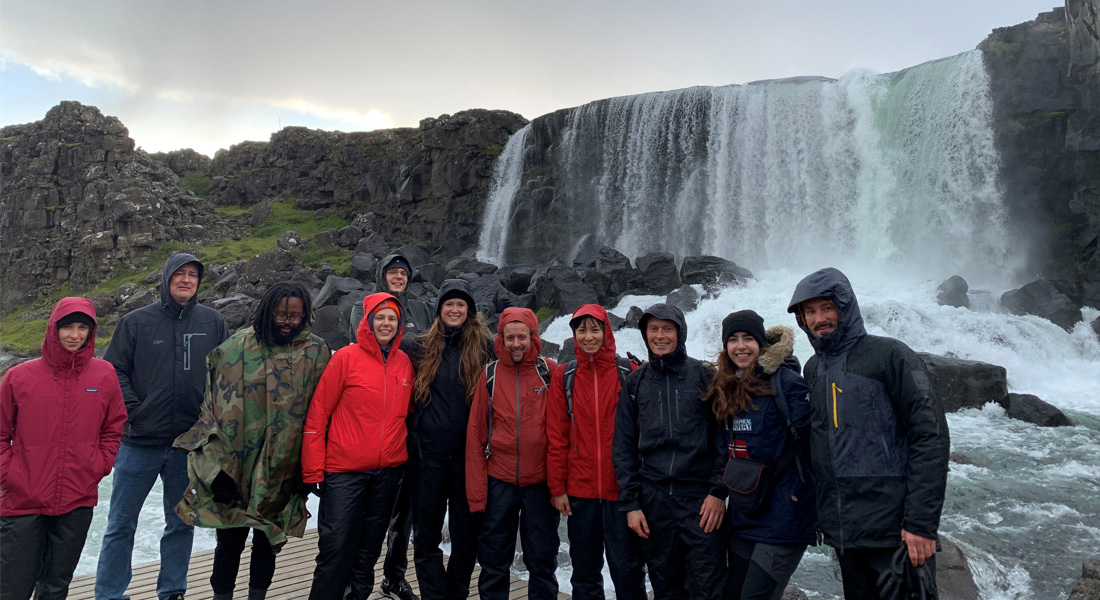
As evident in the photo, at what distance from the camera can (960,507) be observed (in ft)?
27.3

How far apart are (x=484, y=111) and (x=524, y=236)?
9465mm

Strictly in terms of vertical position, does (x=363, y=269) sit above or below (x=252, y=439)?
above

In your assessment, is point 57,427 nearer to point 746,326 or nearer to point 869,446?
point 746,326

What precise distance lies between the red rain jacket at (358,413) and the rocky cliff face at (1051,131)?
23.3 m

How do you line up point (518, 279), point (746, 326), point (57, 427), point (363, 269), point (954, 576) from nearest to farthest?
point (746, 326), point (57, 427), point (954, 576), point (518, 279), point (363, 269)

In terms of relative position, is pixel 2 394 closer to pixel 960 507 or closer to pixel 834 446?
pixel 834 446

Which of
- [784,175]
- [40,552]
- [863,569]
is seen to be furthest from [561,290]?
[863,569]

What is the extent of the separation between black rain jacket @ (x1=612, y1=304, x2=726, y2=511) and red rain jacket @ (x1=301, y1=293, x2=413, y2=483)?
4.92 feet

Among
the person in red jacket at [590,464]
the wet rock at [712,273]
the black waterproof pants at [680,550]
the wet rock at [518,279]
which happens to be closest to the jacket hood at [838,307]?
the black waterproof pants at [680,550]

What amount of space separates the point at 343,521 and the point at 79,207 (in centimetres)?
4696

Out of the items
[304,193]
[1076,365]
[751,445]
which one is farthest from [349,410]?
[304,193]

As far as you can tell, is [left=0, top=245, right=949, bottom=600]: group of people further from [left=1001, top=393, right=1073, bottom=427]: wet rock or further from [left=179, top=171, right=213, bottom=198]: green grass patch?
[left=179, top=171, right=213, bottom=198]: green grass patch

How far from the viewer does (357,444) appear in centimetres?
407

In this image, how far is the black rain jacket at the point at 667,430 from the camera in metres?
3.76
